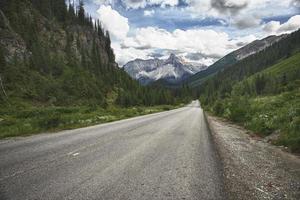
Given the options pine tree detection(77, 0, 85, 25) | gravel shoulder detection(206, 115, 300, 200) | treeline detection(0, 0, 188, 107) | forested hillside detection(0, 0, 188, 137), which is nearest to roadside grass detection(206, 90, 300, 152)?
gravel shoulder detection(206, 115, 300, 200)

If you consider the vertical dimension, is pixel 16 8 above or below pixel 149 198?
above

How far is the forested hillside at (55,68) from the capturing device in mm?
51719

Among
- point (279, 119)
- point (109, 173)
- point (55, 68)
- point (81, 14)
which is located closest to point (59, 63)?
point (55, 68)

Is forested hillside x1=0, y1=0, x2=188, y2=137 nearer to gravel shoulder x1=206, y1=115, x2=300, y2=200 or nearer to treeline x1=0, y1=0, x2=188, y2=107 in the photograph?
treeline x1=0, y1=0, x2=188, y2=107

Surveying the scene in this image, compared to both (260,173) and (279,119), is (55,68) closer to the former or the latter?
(279,119)

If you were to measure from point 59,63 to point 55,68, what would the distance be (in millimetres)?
3423

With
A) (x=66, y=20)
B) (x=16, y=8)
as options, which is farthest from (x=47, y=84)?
(x=66, y=20)

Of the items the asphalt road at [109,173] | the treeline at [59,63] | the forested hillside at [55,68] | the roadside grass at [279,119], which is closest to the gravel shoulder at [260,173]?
the asphalt road at [109,173]

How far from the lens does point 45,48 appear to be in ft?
301

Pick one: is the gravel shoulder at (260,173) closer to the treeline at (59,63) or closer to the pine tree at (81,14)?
the treeline at (59,63)

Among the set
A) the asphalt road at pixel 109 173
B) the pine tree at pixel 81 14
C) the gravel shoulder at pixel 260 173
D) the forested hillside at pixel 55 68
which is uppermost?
the pine tree at pixel 81 14

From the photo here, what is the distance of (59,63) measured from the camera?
8906 cm

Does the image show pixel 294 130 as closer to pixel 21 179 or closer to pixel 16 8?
pixel 21 179

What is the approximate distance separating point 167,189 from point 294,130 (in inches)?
347
